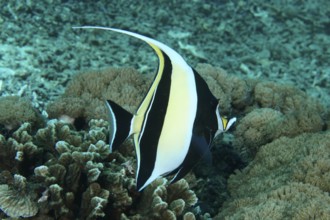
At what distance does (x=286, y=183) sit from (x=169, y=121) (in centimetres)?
159

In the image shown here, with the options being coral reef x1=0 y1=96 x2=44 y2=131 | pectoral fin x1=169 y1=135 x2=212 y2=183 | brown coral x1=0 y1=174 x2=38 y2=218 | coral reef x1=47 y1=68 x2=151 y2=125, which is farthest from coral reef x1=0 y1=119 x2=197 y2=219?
pectoral fin x1=169 y1=135 x2=212 y2=183

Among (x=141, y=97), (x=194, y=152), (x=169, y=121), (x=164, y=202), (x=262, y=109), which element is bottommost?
(x=262, y=109)

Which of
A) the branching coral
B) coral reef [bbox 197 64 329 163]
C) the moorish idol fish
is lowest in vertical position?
coral reef [bbox 197 64 329 163]

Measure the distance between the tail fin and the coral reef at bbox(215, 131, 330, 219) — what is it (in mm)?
1272

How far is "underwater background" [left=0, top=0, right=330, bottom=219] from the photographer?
103 inches

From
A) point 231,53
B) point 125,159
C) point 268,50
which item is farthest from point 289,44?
point 125,159

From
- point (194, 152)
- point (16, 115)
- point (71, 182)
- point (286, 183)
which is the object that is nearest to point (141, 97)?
point (16, 115)

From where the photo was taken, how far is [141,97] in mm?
4039

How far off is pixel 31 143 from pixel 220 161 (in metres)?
2.02

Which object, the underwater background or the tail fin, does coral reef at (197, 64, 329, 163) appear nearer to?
the underwater background

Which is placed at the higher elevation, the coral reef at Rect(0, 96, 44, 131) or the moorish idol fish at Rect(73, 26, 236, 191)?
Result: the moorish idol fish at Rect(73, 26, 236, 191)

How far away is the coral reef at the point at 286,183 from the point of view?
2428mm

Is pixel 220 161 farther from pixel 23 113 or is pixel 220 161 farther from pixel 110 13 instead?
pixel 110 13

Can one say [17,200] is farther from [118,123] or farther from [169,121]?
[169,121]
